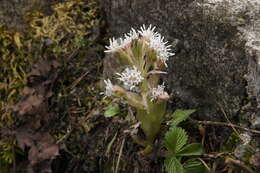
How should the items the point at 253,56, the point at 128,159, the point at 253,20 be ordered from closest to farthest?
the point at 253,56 < the point at 253,20 < the point at 128,159

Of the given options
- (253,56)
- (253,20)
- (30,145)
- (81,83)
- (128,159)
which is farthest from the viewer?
(81,83)

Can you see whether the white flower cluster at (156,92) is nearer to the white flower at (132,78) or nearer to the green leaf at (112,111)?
the white flower at (132,78)

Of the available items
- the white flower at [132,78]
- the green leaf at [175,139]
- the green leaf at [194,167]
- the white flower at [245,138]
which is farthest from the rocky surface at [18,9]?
the white flower at [245,138]

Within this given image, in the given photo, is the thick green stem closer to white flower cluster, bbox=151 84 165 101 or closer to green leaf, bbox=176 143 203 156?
white flower cluster, bbox=151 84 165 101

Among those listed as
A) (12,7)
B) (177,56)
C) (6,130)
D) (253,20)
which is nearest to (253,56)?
(253,20)

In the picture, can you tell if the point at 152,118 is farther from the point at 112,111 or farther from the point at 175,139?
the point at 112,111

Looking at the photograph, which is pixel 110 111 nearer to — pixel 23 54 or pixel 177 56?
pixel 177 56

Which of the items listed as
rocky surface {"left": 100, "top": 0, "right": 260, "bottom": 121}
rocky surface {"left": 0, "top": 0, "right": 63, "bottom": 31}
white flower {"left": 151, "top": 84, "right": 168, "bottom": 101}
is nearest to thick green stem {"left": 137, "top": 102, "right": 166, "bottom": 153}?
white flower {"left": 151, "top": 84, "right": 168, "bottom": 101}

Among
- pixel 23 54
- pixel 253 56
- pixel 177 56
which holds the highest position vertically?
pixel 253 56
